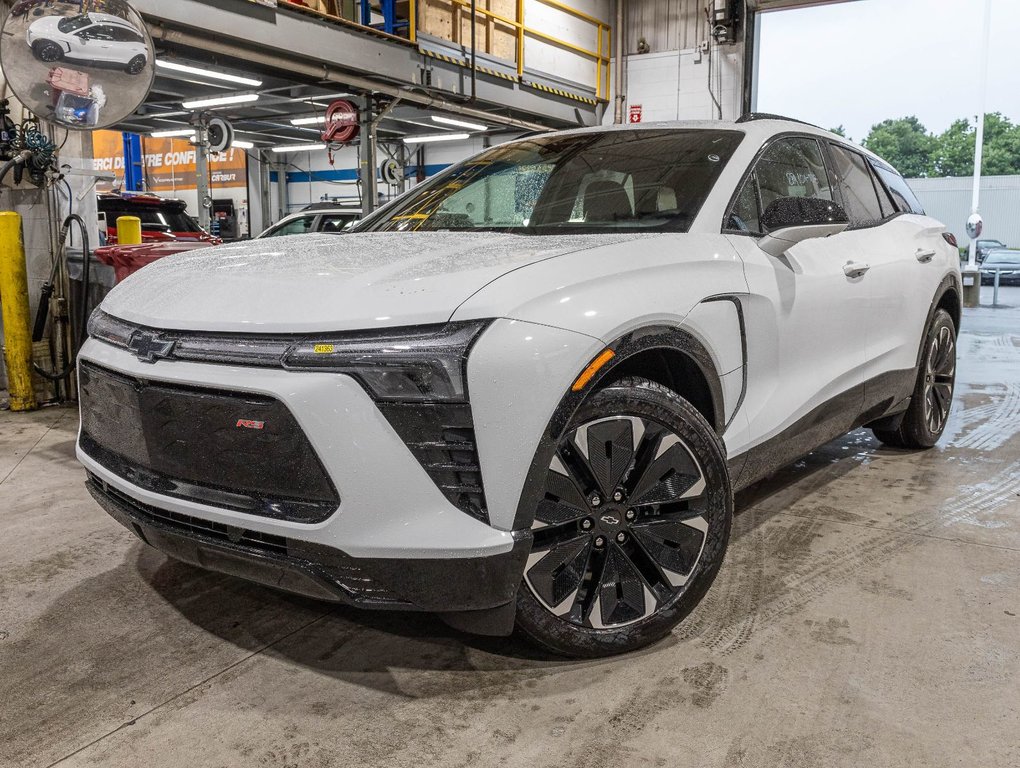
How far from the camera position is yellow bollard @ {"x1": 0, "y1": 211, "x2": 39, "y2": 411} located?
18.0 ft

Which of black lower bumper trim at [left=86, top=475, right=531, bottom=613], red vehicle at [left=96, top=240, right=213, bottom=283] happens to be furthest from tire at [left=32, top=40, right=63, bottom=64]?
black lower bumper trim at [left=86, top=475, right=531, bottom=613]

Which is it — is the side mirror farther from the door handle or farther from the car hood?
the car hood

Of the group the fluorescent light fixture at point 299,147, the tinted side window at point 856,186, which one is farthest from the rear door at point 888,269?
the fluorescent light fixture at point 299,147

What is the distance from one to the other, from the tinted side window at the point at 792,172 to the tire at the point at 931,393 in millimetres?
1123

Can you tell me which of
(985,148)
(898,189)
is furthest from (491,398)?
(985,148)

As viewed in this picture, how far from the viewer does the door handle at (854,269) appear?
313cm

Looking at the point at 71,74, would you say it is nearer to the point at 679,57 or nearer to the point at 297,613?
the point at 297,613

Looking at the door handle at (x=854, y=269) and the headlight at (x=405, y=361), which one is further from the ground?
the door handle at (x=854, y=269)

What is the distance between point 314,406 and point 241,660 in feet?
2.87

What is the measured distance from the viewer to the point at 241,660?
2.24m

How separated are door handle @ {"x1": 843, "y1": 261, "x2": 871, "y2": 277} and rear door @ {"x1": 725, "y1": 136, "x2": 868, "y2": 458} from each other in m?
0.02

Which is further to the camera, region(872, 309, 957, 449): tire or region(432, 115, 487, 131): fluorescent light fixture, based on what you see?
region(432, 115, 487, 131): fluorescent light fixture

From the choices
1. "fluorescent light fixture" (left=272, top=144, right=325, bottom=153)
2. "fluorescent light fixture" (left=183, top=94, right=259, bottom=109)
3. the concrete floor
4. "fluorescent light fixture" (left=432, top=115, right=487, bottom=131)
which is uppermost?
"fluorescent light fixture" (left=272, top=144, right=325, bottom=153)

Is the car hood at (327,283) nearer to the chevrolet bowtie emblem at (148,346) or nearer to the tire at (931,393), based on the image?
the chevrolet bowtie emblem at (148,346)
